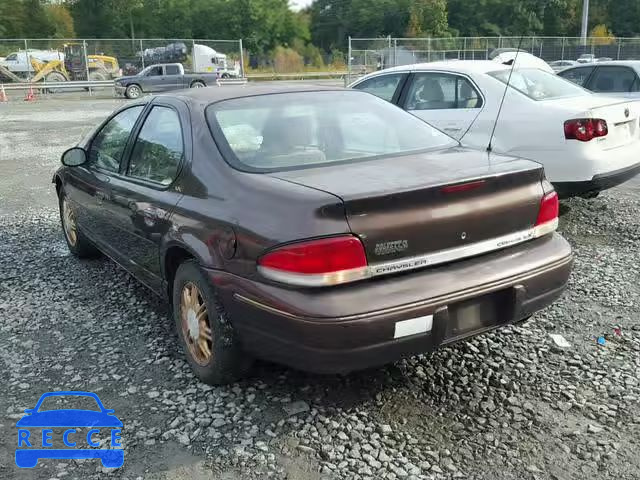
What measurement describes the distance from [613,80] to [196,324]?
30.8 feet

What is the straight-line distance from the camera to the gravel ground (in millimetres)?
2643

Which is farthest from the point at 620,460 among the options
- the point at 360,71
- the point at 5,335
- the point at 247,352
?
the point at 360,71

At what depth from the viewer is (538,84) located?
6.59 m

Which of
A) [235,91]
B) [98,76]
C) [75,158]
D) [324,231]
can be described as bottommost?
[324,231]

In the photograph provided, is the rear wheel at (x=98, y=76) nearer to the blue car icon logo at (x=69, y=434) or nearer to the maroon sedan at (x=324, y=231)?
the maroon sedan at (x=324, y=231)

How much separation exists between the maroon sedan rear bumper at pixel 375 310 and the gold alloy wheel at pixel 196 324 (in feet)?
1.07

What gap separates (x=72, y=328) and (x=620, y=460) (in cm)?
326

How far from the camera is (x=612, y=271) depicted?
4902 mm

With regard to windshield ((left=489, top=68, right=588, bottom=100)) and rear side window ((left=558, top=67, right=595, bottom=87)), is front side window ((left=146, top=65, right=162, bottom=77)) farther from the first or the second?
windshield ((left=489, top=68, right=588, bottom=100))

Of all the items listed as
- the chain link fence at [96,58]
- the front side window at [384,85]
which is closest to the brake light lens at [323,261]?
the front side window at [384,85]

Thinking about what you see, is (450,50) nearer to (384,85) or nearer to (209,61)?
(209,61)

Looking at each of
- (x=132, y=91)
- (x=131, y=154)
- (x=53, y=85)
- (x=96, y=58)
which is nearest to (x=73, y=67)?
(x=96, y=58)

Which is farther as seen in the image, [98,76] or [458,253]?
[98,76]

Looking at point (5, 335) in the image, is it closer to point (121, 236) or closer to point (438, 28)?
point (121, 236)
